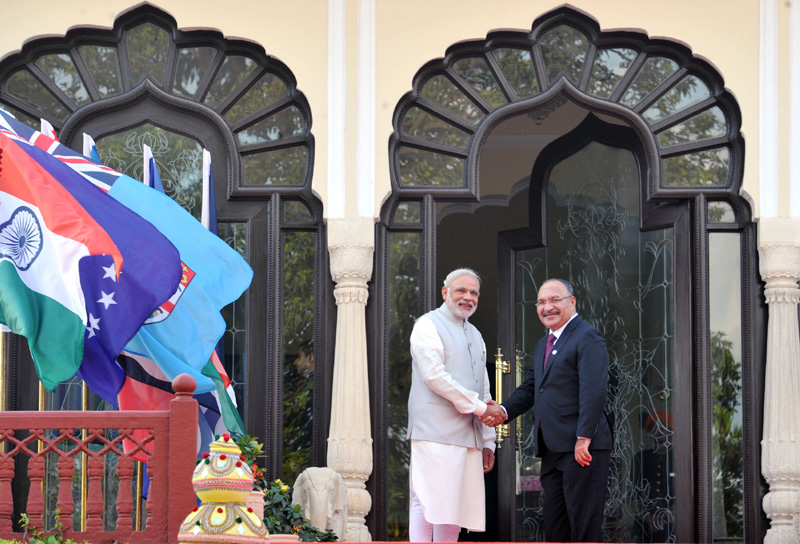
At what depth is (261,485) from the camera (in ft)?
22.7

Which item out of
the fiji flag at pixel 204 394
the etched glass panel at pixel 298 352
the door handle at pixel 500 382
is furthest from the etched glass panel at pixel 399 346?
the door handle at pixel 500 382

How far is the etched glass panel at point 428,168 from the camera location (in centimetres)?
795

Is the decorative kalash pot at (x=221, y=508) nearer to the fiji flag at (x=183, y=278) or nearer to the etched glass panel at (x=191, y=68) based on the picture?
the fiji flag at (x=183, y=278)

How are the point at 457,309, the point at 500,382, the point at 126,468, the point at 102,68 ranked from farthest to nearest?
the point at 500,382, the point at 102,68, the point at 457,309, the point at 126,468

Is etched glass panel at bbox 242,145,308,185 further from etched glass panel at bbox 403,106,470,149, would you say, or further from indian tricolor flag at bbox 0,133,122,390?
indian tricolor flag at bbox 0,133,122,390

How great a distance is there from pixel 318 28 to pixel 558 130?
7.90 feet

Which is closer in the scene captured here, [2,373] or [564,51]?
[2,373]

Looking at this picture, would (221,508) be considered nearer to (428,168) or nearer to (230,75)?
(428,168)

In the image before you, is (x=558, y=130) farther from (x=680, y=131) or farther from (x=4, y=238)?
(x=4, y=238)

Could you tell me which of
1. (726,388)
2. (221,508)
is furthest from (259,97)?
(221,508)

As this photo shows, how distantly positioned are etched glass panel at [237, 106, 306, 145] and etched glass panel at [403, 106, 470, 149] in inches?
27.5

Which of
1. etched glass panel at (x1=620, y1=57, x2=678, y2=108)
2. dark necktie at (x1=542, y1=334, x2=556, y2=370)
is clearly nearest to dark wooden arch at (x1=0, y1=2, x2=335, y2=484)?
dark necktie at (x1=542, y1=334, x2=556, y2=370)

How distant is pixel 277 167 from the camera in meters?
7.96

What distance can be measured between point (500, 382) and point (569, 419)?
233 cm
